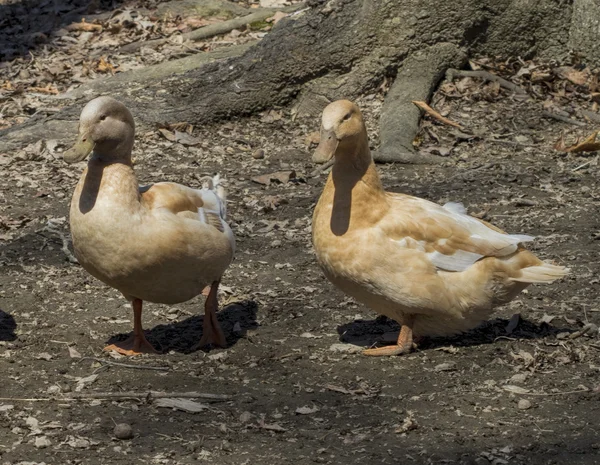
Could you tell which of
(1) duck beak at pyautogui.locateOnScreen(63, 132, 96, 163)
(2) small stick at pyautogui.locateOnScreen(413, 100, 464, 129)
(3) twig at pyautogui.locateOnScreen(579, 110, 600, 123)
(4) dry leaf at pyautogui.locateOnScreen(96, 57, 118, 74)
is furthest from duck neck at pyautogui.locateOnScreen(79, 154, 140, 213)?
(4) dry leaf at pyautogui.locateOnScreen(96, 57, 118, 74)

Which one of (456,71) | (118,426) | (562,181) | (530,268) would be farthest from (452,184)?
(118,426)

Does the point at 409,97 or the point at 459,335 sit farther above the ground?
the point at 409,97

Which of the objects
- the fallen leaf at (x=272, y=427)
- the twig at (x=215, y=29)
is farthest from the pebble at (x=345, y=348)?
the twig at (x=215, y=29)

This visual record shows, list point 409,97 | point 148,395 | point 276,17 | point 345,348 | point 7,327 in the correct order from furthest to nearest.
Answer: point 276,17, point 409,97, point 7,327, point 345,348, point 148,395

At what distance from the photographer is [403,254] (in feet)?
17.3

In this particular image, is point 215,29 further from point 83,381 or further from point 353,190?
point 83,381

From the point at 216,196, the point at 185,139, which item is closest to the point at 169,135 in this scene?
the point at 185,139

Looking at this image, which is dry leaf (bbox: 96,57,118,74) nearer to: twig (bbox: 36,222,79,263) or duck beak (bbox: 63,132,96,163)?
twig (bbox: 36,222,79,263)

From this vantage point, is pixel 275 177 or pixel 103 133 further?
pixel 275 177

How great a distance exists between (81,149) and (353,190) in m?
1.52

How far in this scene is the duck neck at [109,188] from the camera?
17.5 feet

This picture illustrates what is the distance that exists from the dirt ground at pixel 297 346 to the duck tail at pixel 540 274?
0.37 metres

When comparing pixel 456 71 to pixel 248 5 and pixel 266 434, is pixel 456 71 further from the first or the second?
pixel 266 434

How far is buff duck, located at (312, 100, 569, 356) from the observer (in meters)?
5.23
